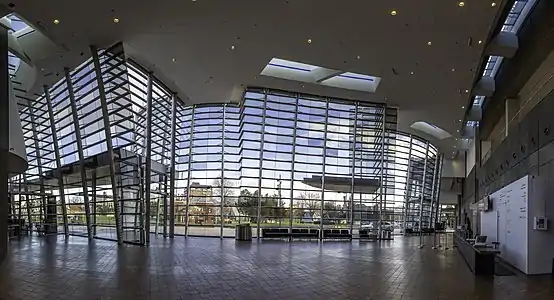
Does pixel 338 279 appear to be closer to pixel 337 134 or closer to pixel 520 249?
pixel 520 249

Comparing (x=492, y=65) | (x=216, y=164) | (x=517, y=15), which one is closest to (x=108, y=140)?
(x=216, y=164)

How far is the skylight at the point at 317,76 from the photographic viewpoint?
1756 centimetres

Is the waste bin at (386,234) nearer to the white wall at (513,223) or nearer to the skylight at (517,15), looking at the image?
the white wall at (513,223)

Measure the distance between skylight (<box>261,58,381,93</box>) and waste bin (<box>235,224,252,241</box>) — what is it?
6455mm

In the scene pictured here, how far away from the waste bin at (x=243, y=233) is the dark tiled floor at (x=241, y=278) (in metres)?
6.96

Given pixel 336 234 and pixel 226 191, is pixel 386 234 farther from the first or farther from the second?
pixel 226 191

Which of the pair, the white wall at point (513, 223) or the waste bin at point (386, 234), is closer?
the white wall at point (513, 223)

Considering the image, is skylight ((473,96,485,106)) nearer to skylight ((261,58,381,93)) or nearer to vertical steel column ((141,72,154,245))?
skylight ((261,58,381,93))

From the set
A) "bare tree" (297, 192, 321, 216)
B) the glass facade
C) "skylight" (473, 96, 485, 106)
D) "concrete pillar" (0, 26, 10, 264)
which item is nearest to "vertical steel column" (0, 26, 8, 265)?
"concrete pillar" (0, 26, 10, 264)

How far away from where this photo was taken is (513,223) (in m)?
12.2

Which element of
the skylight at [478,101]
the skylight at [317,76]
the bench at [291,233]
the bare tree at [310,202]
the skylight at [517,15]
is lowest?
the bench at [291,233]

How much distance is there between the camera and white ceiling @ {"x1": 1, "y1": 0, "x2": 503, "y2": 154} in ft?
33.8

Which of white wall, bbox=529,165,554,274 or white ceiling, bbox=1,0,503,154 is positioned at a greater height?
white ceiling, bbox=1,0,503,154

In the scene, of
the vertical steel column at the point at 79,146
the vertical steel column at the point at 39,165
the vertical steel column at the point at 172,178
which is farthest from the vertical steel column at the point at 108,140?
the vertical steel column at the point at 172,178
